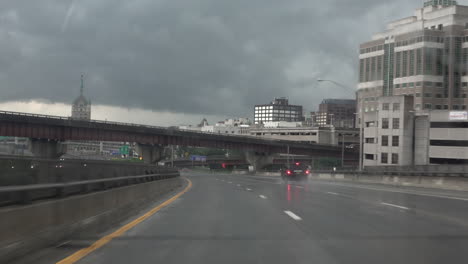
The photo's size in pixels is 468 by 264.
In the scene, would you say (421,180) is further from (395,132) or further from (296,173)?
(395,132)

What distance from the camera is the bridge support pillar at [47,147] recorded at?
65.1 metres

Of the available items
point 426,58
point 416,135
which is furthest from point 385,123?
point 426,58

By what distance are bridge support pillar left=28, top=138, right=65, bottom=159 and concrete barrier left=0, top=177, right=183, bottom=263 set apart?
5154cm

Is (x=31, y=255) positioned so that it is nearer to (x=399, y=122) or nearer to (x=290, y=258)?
(x=290, y=258)

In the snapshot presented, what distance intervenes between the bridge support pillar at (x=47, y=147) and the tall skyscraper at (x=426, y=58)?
105 meters

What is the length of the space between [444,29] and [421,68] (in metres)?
12.7

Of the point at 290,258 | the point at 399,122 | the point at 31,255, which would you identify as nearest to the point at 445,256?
the point at 290,258

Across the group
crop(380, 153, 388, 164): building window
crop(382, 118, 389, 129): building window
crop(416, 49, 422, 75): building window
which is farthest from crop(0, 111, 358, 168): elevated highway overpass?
crop(416, 49, 422, 75): building window

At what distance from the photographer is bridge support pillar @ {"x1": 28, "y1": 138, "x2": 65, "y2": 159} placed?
213 ft

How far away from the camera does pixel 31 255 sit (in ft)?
28.7

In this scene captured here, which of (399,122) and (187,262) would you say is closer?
(187,262)

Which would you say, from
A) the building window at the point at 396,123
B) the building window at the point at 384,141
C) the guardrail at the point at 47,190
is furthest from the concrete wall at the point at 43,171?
the building window at the point at 384,141

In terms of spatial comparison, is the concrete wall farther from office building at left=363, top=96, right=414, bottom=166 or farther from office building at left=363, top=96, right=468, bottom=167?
office building at left=363, top=96, right=414, bottom=166

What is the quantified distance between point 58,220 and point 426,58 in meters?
155
